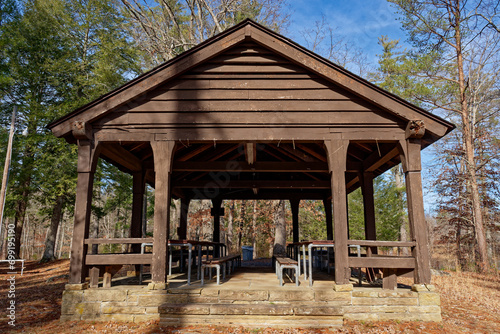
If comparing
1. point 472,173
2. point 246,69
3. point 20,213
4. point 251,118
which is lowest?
point 20,213

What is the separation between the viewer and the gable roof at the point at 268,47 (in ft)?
20.5

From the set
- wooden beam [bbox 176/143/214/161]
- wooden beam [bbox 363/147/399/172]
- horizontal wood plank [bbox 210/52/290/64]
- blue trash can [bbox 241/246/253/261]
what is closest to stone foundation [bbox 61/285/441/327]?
wooden beam [bbox 363/147/399/172]

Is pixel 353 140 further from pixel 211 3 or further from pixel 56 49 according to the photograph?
pixel 56 49

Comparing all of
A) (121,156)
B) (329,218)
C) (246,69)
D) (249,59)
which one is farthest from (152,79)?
(329,218)

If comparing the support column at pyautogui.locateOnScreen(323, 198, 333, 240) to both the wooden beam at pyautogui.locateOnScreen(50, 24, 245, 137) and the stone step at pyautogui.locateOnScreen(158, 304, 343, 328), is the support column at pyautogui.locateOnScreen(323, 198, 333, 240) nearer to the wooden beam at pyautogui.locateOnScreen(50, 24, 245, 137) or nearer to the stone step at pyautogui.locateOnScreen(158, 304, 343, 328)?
the stone step at pyautogui.locateOnScreen(158, 304, 343, 328)

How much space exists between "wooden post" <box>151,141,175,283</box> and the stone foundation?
37 cm

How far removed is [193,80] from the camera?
658cm

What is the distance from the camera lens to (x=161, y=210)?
6090 millimetres

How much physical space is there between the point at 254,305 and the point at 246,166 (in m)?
3.99

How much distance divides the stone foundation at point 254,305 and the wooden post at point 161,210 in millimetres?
371

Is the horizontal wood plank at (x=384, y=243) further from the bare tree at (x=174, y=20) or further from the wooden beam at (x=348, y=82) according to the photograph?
the bare tree at (x=174, y=20)

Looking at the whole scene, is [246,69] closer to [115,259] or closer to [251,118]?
[251,118]

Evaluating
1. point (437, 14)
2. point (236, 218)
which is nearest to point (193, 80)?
point (437, 14)

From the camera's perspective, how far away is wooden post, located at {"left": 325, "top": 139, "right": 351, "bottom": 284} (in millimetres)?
5844
